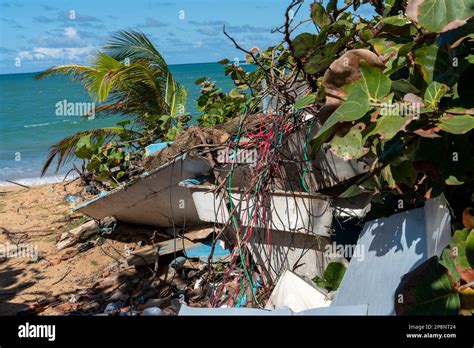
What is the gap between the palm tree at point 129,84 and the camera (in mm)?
7719

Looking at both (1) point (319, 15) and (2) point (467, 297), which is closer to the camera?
(2) point (467, 297)

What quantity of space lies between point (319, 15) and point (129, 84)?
532 centimetres

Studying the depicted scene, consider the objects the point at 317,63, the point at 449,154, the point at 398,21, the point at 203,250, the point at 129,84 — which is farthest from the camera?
the point at 129,84

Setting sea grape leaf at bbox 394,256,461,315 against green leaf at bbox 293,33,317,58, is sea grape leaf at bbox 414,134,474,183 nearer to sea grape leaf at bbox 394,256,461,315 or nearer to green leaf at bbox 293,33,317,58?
sea grape leaf at bbox 394,256,461,315

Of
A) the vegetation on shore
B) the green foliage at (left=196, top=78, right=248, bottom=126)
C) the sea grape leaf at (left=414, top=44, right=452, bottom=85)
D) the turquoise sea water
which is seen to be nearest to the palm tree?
the turquoise sea water

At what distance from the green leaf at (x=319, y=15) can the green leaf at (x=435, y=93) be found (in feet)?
4.11

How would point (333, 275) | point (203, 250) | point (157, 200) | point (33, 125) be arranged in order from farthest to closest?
point (33, 125) < point (157, 200) < point (203, 250) < point (333, 275)

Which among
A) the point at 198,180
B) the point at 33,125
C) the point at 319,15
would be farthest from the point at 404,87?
the point at 33,125

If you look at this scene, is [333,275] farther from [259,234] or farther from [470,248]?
[470,248]

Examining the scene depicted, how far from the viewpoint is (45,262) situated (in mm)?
5598

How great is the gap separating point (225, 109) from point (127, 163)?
135 cm

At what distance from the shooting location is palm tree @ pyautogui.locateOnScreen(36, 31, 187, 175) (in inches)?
304

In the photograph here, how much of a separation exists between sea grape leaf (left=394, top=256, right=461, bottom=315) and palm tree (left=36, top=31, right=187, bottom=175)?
6010 millimetres

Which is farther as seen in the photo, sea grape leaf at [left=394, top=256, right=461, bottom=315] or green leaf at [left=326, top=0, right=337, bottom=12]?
green leaf at [left=326, top=0, right=337, bottom=12]
